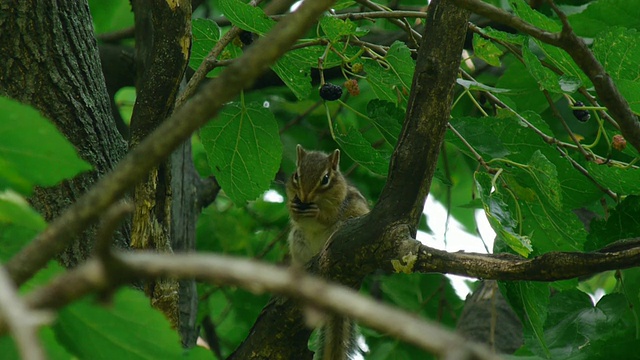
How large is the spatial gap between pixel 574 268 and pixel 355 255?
0.72 meters

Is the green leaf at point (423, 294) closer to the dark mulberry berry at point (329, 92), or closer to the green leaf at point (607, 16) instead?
the dark mulberry berry at point (329, 92)

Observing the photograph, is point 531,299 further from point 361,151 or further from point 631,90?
point 361,151

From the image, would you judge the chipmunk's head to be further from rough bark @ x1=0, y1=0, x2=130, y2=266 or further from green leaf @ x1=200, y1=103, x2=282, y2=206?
rough bark @ x1=0, y1=0, x2=130, y2=266

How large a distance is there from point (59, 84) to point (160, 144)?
1999 millimetres

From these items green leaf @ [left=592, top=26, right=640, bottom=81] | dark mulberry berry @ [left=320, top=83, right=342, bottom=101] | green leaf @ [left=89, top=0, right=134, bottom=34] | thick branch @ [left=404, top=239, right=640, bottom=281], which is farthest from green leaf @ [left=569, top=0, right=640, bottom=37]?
green leaf @ [left=89, top=0, right=134, bottom=34]

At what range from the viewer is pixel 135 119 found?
8.89 ft

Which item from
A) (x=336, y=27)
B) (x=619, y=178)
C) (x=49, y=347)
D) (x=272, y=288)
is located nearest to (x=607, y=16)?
(x=619, y=178)

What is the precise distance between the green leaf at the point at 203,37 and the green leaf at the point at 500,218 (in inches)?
44.8

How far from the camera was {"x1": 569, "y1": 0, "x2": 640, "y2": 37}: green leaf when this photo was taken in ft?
11.5

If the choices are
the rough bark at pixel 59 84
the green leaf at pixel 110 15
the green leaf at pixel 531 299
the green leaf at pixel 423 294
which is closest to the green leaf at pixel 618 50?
the green leaf at pixel 531 299

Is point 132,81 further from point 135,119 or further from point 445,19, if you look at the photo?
point 445,19

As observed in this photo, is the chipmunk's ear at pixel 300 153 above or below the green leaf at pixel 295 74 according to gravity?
below

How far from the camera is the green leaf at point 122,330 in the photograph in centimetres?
138

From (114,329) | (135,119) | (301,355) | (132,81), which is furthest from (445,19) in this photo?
(132,81)
